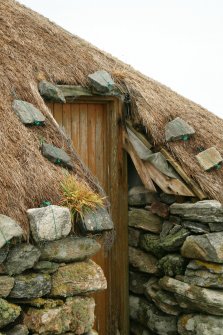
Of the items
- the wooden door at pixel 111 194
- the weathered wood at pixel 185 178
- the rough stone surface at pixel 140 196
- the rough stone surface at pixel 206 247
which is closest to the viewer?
the rough stone surface at pixel 206 247

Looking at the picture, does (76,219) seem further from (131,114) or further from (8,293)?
(131,114)

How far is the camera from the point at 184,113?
379 inches

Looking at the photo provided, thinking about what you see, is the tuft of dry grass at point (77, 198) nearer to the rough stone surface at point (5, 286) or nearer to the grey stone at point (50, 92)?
the rough stone surface at point (5, 286)

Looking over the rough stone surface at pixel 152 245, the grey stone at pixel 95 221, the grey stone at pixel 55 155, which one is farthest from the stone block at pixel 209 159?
the grey stone at pixel 95 221

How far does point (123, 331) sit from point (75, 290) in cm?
406

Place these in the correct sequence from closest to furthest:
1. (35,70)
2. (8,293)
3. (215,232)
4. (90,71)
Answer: (8,293), (215,232), (35,70), (90,71)

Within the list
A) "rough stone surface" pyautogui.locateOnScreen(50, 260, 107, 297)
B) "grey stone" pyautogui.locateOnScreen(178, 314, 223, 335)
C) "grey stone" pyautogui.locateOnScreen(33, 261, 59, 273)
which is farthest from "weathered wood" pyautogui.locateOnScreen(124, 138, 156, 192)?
"grey stone" pyautogui.locateOnScreen(33, 261, 59, 273)

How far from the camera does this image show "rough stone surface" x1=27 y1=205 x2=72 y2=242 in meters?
5.22

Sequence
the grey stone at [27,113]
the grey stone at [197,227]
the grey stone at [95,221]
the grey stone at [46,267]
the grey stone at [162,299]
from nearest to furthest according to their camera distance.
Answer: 1. the grey stone at [46,267]
2. the grey stone at [95,221]
3. the grey stone at [27,113]
4. the grey stone at [197,227]
5. the grey stone at [162,299]

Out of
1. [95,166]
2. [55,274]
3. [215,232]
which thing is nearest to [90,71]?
[95,166]

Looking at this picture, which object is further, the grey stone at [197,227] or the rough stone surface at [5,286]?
the grey stone at [197,227]

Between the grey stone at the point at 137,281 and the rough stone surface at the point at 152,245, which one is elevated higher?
the rough stone surface at the point at 152,245

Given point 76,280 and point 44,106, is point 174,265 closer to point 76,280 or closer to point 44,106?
point 76,280

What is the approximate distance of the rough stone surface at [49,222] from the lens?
5223 mm
